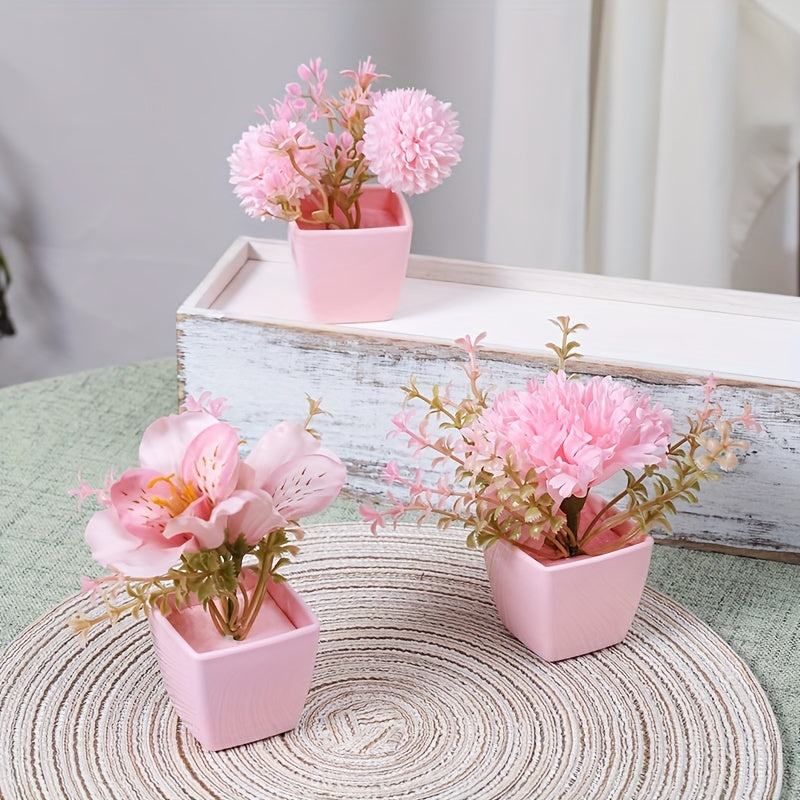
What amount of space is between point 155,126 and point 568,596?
1206 mm

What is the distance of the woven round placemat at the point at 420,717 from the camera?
61 centimetres

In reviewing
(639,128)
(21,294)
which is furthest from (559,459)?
(21,294)

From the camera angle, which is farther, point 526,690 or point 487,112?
point 487,112

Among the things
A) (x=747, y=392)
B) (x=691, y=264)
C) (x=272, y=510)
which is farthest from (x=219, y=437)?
(x=691, y=264)

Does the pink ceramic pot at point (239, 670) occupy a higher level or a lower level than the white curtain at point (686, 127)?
lower

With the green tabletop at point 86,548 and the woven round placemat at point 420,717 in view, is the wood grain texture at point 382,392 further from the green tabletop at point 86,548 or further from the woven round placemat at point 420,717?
the woven round placemat at point 420,717

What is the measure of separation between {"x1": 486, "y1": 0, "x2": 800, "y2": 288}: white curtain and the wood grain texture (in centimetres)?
63

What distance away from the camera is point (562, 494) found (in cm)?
65

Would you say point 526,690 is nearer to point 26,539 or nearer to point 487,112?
point 26,539

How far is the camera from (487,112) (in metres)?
1.61

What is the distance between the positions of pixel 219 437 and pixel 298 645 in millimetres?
122

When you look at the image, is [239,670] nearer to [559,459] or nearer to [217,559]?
[217,559]

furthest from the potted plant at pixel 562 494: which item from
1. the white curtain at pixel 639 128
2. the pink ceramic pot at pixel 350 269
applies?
the white curtain at pixel 639 128

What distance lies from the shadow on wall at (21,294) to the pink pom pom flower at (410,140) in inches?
42.1
